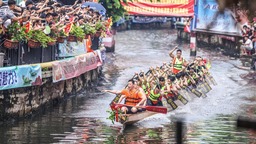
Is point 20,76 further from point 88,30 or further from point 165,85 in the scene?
point 88,30

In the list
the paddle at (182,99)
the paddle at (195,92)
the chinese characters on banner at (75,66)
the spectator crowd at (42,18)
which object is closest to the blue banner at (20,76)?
the spectator crowd at (42,18)

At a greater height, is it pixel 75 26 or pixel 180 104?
pixel 75 26

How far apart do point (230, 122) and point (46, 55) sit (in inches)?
233

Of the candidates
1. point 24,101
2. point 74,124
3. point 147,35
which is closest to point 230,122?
point 74,124

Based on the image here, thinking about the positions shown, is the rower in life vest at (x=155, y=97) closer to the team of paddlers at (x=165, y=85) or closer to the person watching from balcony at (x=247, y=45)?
the team of paddlers at (x=165, y=85)

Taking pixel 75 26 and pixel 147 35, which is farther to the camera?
pixel 147 35

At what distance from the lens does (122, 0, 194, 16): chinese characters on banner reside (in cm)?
4228

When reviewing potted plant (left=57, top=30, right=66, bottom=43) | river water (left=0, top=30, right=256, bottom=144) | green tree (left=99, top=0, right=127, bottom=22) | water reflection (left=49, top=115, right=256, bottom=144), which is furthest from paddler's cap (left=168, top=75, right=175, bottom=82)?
green tree (left=99, top=0, right=127, bottom=22)

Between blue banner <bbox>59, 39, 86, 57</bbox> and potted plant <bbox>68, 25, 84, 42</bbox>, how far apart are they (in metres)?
0.32

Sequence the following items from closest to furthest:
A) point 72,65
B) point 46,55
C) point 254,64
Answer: point 46,55 < point 72,65 < point 254,64

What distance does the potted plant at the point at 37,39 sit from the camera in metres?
16.7

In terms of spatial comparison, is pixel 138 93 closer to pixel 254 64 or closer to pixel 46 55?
pixel 46 55

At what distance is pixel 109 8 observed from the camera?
32250mm

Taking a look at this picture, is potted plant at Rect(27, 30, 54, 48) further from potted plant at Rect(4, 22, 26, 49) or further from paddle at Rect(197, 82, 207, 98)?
paddle at Rect(197, 82, 207, 98)
